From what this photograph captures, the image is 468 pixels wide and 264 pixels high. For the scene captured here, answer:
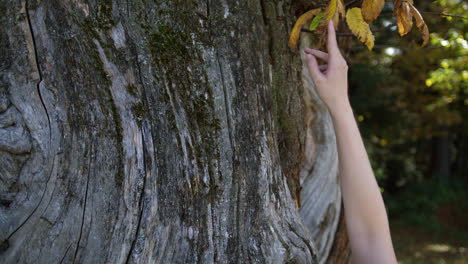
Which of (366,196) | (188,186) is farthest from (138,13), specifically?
(366,196)

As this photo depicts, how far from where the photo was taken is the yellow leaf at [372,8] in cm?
151

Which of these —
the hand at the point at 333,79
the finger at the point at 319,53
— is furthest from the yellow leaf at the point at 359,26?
the finger at the point at 319,53

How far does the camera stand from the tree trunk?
142 centimetres

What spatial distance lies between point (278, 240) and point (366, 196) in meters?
0.42

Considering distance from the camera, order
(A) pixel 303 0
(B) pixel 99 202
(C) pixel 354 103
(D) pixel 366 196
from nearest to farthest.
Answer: (B) pixel 99 202, (D) pixel 366 196, (A) pixel 303 0, (C) pixel 354 103

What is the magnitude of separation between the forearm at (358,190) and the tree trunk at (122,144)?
1.04 ft

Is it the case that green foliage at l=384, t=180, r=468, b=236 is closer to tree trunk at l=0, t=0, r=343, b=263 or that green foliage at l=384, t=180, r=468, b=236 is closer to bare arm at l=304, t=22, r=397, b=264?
bare arm at l=304, t=22, r=397, b=264

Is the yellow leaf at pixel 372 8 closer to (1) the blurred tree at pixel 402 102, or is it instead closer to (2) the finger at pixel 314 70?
(2) the finger at pixel 314 70

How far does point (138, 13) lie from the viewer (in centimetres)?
149

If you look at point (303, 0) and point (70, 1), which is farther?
point (303, 0)

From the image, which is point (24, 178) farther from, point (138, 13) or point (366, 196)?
point (366, 196)

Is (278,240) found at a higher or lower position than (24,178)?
lower

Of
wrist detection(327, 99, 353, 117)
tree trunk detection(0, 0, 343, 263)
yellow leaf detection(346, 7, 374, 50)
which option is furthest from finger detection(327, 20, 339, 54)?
tree trunk detection(0, 0, 343, 263)

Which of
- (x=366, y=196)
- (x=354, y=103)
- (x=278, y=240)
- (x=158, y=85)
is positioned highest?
(x=354, y=103)
